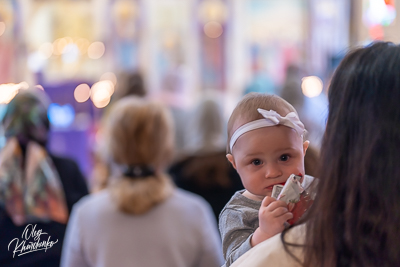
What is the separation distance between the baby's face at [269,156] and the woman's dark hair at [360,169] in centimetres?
4

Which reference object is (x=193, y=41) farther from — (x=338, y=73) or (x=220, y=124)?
(x=338, y=73)

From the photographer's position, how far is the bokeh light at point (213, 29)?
8117 mm

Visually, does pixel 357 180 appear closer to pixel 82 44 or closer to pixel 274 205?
pixel 274 205

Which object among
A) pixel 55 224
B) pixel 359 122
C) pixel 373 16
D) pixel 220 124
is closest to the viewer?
pixel 359 122

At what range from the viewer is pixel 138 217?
180 cm

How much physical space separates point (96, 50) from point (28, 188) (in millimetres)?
6662

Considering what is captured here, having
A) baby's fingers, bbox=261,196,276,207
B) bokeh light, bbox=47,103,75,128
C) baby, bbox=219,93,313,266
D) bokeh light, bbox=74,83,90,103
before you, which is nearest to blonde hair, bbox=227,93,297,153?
baby, bbox=219,93,313,266

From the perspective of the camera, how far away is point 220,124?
2398 millimetres

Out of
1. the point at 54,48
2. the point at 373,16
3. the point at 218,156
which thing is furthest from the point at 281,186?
the point at 54,48

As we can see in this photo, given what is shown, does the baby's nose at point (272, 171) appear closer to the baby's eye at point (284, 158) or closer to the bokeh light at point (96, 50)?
the baby's eye at point (284, 158)

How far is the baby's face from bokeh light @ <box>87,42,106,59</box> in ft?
23.4

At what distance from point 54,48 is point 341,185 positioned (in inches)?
258

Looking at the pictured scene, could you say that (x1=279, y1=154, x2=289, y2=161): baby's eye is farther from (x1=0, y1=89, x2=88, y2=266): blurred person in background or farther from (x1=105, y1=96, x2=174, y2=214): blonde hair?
(x1=105, y1=96, x2=174, y2=214): blonde hair

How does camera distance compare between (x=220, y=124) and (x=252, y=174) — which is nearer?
(x=252, y=174)
